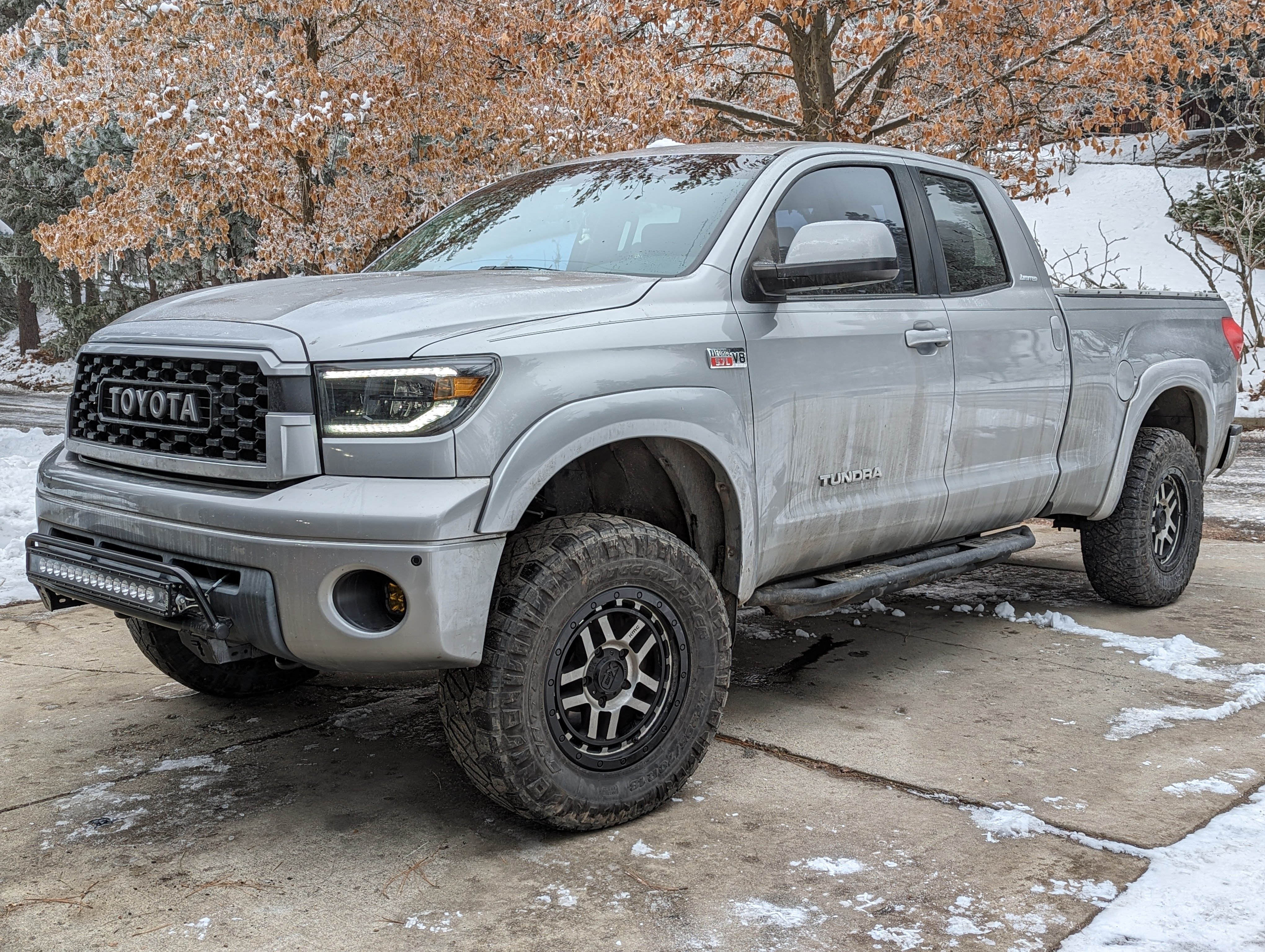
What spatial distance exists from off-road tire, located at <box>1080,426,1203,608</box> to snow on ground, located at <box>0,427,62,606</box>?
455cm

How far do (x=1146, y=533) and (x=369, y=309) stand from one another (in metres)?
4.06

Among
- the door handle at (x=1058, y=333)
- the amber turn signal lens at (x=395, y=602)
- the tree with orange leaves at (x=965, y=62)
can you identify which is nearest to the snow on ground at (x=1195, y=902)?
the amber turn signal lens at (x=395, y=602)

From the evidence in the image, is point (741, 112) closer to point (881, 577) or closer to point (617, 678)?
point (881, 577)

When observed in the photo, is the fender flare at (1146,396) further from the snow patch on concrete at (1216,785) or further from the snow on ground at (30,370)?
the snow on ground at (30,370)

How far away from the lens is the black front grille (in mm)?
3174

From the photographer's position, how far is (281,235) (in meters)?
13.8

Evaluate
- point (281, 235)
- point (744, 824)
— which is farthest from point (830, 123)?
point (744, 824)

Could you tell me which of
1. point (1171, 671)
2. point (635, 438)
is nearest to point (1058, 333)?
point (1171, 671)

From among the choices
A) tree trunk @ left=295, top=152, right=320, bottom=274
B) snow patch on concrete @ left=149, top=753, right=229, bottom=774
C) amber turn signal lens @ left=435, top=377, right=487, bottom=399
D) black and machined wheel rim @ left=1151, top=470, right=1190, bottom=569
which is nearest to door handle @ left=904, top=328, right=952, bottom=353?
amber turn signal lens @ left=435, top=377, right=487, bottom=399

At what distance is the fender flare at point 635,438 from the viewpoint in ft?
10.3

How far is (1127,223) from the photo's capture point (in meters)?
25.2

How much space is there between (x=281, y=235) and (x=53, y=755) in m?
10.6

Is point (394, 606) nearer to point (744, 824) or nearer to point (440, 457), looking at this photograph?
point (440, 457)

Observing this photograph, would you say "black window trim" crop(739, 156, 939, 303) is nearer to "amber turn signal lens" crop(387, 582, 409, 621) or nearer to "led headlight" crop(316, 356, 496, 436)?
"led headlight" crop(316, 356, 496, 436)
